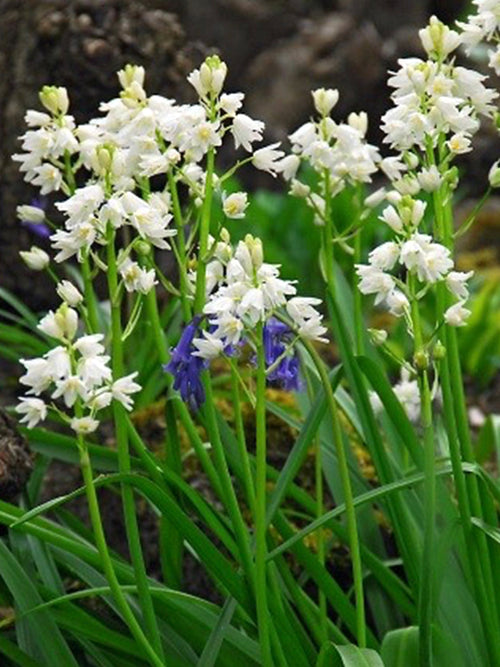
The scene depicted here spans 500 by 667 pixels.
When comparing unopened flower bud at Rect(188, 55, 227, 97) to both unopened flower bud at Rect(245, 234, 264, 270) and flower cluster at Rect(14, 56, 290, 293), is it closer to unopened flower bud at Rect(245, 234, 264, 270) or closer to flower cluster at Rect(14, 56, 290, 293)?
flower cluster at Rect(14, 56, 290, 293)

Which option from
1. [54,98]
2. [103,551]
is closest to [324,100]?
A: [54,98]

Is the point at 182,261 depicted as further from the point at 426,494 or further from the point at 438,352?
the point at 426,494

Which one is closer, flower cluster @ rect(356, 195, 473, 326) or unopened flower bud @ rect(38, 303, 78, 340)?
unopened flower bud @ rect(38, 303, 78, 340)

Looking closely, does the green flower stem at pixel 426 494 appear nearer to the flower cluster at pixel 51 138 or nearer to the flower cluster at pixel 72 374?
the flower cluster at pixel 72 374

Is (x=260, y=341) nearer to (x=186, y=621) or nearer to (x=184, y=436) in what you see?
(x=186, y=621)

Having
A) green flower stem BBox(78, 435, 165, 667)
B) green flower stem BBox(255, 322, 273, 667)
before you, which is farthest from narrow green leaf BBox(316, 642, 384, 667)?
green flower stem BBox(78, 435, 165, 667)

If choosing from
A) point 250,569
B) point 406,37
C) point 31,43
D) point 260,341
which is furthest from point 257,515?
point 406,37

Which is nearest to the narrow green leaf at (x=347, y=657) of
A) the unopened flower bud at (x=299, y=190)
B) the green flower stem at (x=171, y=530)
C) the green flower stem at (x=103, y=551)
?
the green flower stem at (x=103, y=551)
